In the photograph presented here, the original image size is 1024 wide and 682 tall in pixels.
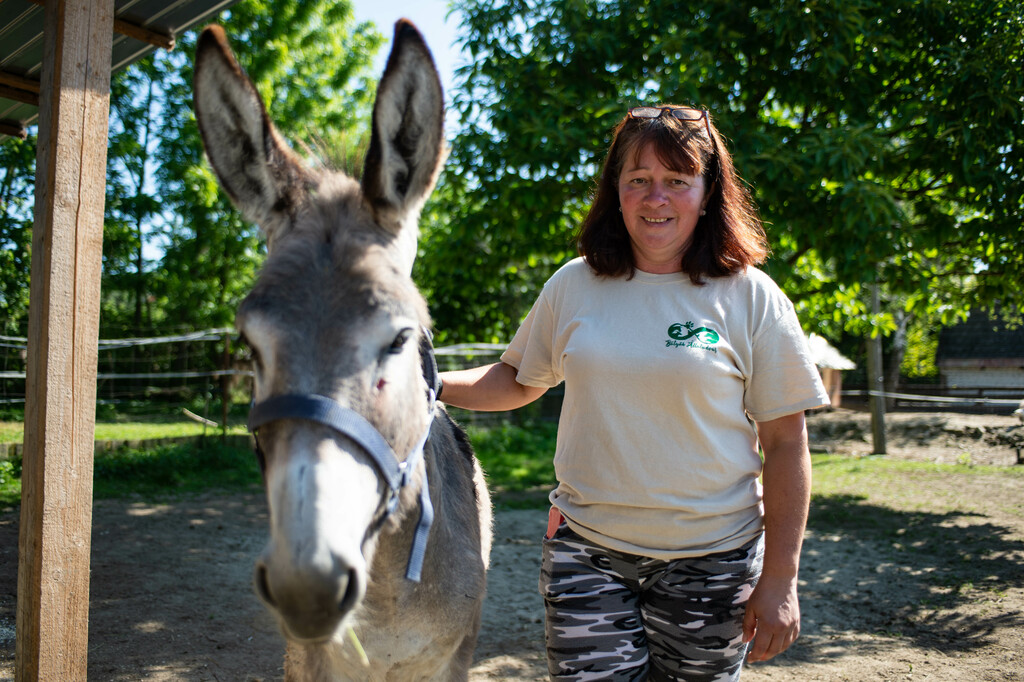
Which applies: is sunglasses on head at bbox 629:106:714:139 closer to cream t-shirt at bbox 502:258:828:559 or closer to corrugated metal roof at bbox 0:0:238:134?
cream t-shirt at bbox 502:258:828:559

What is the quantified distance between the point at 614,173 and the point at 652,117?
234 mm

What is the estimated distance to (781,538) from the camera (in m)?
1.84

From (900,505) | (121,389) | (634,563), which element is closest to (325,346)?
(634,563)

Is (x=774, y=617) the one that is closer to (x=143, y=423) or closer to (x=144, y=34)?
(x=144, y=34)

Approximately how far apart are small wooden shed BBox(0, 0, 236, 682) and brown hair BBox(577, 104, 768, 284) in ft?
5.58

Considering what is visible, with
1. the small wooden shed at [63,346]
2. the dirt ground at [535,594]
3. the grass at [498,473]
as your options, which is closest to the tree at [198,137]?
the grass at [498,473]

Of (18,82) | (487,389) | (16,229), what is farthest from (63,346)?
(16,229)

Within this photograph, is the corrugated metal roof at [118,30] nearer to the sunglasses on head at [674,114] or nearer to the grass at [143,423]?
the sunglasses on head at [674,114]

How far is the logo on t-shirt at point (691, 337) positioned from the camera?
74.5 inches

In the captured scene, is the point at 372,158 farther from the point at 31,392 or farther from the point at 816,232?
the point at 816,232

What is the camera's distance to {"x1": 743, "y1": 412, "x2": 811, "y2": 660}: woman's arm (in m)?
1.81

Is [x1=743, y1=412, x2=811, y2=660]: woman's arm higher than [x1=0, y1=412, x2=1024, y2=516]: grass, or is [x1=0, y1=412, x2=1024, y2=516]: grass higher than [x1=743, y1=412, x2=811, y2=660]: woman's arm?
[x1=743, y1=412, x2=811, y2=660]: woman's arm

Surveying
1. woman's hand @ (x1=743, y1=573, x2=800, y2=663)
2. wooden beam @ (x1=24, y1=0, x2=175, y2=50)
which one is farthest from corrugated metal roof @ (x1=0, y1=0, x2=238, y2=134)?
woman's hand @ (x1=743, y1=573, x2=800, y2=663)

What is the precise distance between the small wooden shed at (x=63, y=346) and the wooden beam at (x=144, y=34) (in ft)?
3.71
